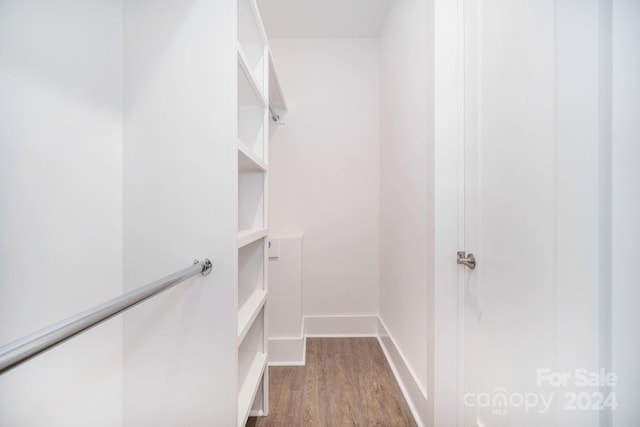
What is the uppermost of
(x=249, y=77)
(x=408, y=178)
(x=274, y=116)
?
(x=274, y=116)

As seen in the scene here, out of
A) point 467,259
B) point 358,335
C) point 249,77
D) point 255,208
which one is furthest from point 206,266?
point 358,335

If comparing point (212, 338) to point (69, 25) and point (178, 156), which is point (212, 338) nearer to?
point (178, 156)

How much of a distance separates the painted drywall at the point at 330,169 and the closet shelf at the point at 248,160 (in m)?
0.92

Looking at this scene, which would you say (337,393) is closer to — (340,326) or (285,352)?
(285,352)

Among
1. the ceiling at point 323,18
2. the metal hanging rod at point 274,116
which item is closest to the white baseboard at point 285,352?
the metal hanging rod at point 274,116

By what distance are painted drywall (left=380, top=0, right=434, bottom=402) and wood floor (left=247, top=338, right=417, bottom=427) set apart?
22 cm

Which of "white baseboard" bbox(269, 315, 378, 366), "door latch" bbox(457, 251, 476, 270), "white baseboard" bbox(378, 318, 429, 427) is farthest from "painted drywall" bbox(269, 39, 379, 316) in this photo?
"door latch" bbox(457, 251, 476, 270)

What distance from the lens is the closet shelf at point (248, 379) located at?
3.01ft

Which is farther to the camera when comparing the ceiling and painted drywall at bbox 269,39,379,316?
painted drywall at bbox 269,39,379,316

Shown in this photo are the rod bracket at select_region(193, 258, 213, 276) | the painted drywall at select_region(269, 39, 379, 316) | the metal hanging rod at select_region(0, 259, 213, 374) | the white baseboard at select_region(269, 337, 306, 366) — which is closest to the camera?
the metal hanging rod at select_region(0, 259, 213, 374)

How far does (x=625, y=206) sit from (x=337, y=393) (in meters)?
1.50

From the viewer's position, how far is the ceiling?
1856 millimetres

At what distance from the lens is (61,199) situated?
65 cm

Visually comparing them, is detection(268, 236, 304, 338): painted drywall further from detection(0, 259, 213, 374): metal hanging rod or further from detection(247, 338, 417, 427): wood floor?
detection(0, 259, 213, 374): metal hanging rod
